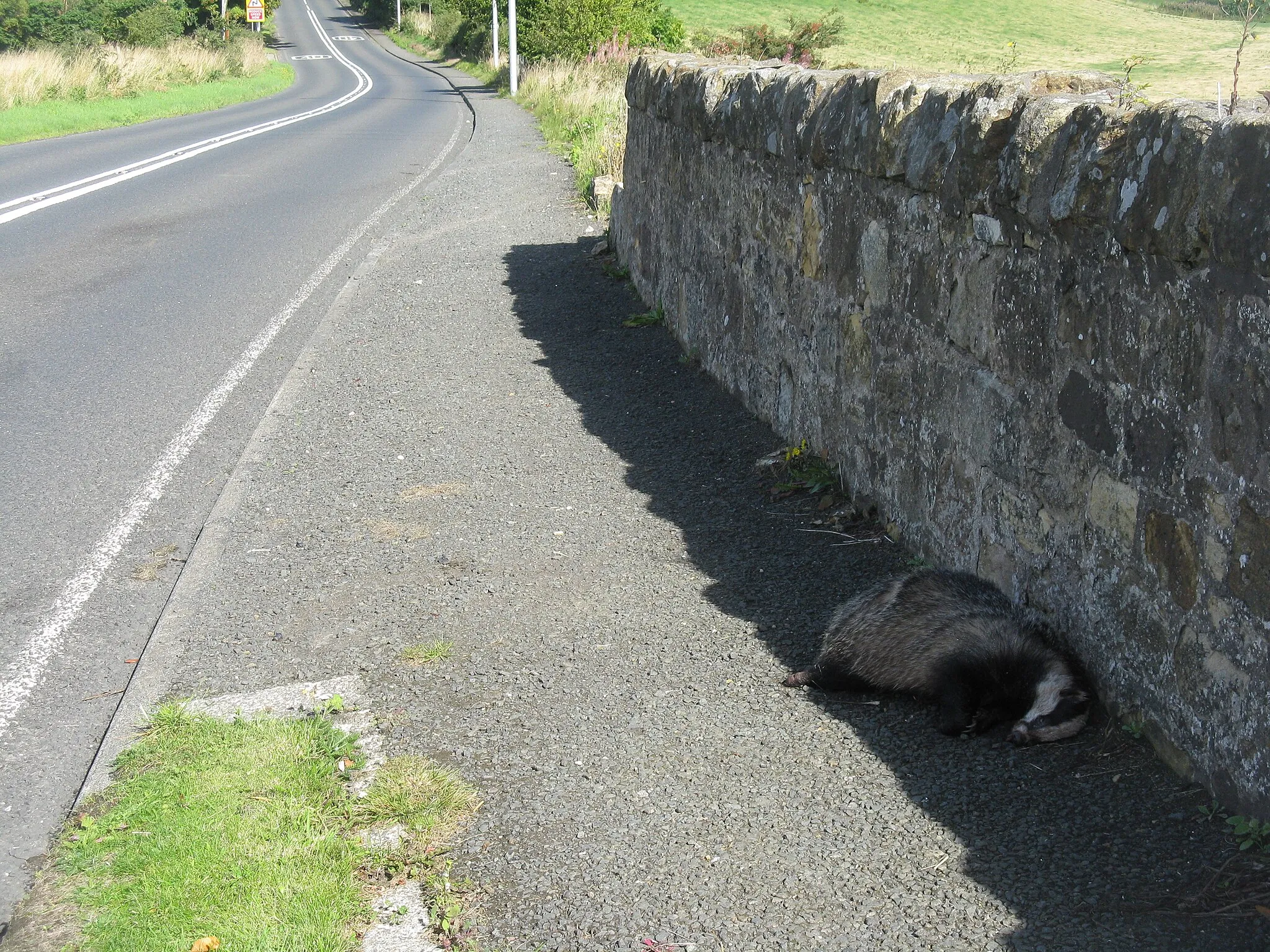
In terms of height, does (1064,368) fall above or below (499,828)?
above

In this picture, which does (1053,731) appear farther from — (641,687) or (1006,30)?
(1006,30)

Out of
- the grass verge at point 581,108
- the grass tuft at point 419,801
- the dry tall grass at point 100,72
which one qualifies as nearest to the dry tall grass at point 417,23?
the dry tall grass at point 100,72

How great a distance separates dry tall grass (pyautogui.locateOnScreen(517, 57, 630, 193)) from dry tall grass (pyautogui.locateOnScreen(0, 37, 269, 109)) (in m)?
11.4

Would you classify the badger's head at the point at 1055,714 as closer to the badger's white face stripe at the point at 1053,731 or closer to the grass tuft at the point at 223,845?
the badger's white face stripe at the point at 1053,731

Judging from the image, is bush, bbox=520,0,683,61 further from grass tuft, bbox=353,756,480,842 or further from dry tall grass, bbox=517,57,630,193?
grass tuft, bbox=353,756,480,842

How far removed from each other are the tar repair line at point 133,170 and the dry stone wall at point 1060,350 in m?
11.5

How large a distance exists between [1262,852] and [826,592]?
1.95 meters

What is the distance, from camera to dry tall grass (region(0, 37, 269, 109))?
29.2 meters

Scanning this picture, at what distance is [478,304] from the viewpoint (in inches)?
383

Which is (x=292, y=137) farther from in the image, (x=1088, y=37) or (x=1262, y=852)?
(x=1088, y=37)

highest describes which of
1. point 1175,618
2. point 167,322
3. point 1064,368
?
point 1064,368

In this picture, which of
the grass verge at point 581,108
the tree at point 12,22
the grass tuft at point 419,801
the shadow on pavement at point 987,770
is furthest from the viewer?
the tree at point 12,22

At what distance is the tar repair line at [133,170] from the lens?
14633mm

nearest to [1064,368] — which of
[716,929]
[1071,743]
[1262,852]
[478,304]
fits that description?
[1071,743]
